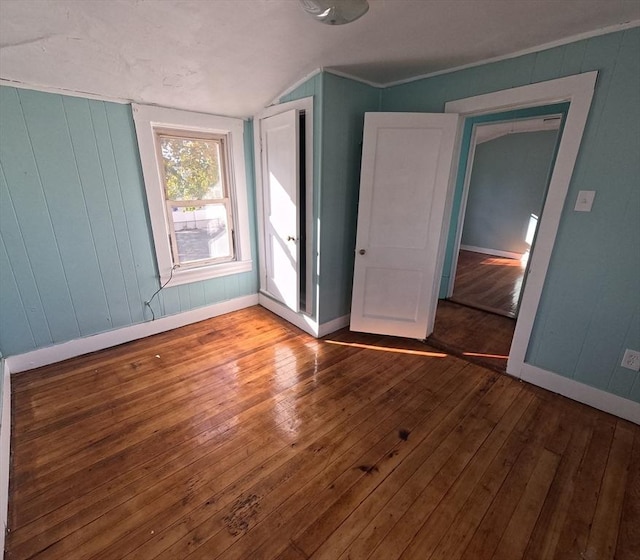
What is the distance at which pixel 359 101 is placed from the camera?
257cm


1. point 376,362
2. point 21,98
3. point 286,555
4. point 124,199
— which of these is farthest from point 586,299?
point 21,98

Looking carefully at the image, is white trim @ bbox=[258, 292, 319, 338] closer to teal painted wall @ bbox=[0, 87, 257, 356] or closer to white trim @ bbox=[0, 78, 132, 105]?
teal painted wall @ bbox=[0, 87, 257, 356]

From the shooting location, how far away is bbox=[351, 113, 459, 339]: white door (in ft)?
7.76

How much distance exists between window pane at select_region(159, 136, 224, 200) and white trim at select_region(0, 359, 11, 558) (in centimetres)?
179

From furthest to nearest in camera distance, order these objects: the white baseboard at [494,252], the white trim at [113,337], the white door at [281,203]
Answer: the white baseboard at [494,252]
the white door at [281,203]
the white trim at [113,337]

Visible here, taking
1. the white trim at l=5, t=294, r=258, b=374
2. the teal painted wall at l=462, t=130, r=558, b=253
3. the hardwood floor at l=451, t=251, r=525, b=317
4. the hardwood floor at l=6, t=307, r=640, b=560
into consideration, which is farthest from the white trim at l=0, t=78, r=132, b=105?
the teal painted wall at l=462, t=130, r=558, b=253

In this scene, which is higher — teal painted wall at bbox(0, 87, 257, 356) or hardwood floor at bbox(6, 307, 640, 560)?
teal painted wall at bbox(0, 87, 257, 356)

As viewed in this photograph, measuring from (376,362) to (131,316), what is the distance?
222cm

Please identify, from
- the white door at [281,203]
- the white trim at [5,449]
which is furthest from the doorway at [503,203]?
the white trim at [5,449]

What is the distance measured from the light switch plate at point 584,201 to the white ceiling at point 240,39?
87 centimetres

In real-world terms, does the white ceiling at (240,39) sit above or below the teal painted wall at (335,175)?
above

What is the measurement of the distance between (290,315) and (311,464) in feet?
5.57

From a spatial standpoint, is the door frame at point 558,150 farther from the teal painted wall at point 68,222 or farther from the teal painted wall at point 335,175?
the teal painted wall at point 68,222

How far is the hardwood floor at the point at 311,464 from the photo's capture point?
127 centimetres
